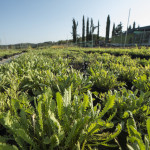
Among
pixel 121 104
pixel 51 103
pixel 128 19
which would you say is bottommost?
pixel 121 104

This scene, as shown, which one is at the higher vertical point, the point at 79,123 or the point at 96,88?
the point at 79,123

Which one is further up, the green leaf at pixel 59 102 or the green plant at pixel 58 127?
the green leaf at pixel 59 102

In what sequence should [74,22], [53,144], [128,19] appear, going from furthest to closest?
1. [74,22]
2. [128,19]
3. [53,144]

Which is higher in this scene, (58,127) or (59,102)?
(59,102)

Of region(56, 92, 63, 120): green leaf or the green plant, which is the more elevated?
region(56, 92, 63, 120): green leaf

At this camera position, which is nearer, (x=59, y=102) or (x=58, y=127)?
(x=58, y=127)

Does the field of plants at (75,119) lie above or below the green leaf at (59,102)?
below

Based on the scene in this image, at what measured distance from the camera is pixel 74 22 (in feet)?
110

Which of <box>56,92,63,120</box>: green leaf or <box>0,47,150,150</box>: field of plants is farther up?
<box>56,92,63,120</box>: green leaf

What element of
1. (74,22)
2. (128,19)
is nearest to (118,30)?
(74,22)

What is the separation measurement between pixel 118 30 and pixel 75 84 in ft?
166

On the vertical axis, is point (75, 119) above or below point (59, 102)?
below

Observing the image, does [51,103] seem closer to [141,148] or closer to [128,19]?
[141,148]

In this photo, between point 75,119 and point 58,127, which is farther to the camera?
point 75,119
